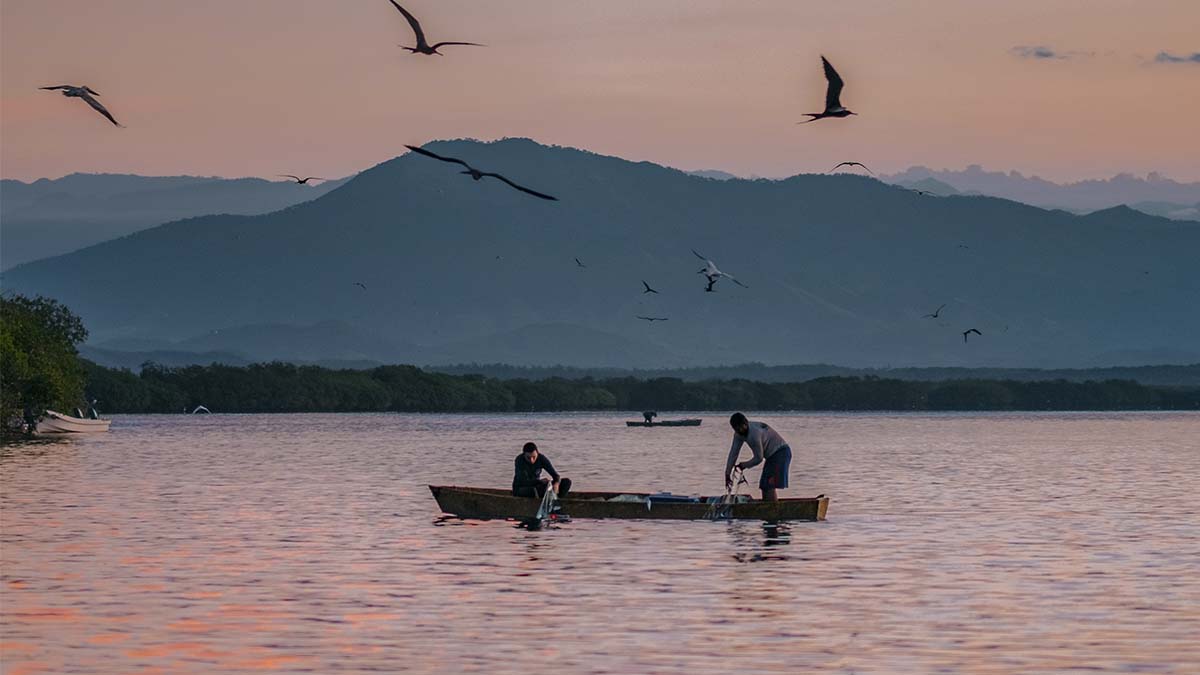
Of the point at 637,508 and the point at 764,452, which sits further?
the point at 637,508

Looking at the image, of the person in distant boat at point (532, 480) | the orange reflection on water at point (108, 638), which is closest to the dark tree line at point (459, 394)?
the person in distant boat at point (532, 480)

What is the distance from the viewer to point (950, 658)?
26891mm

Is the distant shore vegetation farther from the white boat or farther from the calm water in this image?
the calm water

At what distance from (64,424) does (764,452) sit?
69.2 metres

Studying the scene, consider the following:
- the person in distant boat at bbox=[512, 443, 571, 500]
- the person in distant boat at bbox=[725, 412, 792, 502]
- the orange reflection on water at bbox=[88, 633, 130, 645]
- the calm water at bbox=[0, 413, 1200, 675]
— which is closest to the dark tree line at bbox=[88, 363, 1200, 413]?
the calm water at bbox=[0, 413, 1200, 675]

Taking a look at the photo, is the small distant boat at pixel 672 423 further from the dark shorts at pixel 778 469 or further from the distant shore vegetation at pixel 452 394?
the dark shorts at pixel 778 469

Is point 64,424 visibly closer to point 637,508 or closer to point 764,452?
point 637,508

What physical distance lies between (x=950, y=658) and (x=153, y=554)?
1873cm

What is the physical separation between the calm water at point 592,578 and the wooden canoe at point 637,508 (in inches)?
15.5

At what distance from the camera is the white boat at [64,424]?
4193 inches

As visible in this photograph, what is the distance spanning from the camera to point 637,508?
4819cm

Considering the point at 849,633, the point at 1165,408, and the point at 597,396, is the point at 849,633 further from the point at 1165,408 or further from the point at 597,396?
the point at 1165,408

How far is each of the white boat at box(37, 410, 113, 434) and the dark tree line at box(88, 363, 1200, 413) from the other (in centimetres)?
4576

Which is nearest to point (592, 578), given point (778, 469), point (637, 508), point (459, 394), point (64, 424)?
point (778, 469)
